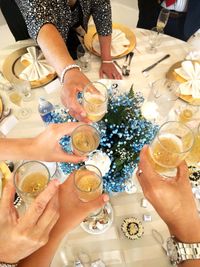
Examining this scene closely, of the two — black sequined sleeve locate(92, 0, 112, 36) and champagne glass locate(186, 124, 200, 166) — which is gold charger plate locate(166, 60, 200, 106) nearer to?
champagne glass locate(186, 124, 200, 166)

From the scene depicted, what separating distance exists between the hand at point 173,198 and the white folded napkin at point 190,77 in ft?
2.13

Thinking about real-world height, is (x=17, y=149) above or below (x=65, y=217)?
above

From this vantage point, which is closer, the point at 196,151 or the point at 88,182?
the point at 88,182

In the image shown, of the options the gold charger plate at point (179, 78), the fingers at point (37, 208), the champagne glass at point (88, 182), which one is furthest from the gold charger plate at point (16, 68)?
the fingers at point (37, 208)

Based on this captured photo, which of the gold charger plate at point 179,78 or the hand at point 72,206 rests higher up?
the hand at point 72,206

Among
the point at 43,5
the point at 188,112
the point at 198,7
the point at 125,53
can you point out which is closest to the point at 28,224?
the point at 188,112

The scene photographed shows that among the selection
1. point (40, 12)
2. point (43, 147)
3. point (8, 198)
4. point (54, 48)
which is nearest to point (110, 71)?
point (54, 48)

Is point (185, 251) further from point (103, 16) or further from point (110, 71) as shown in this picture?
point (103, 16)

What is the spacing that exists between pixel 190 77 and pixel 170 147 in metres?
0.69

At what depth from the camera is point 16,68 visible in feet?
5.33

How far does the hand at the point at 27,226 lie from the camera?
2.70 ft

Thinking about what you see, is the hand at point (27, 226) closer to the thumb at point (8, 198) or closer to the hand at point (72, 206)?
the thumb at point (8, 198)

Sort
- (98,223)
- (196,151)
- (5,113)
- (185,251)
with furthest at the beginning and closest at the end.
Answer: (5,113) → (196,151) → (98,223) → (185,251)

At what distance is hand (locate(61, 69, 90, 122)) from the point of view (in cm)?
113
